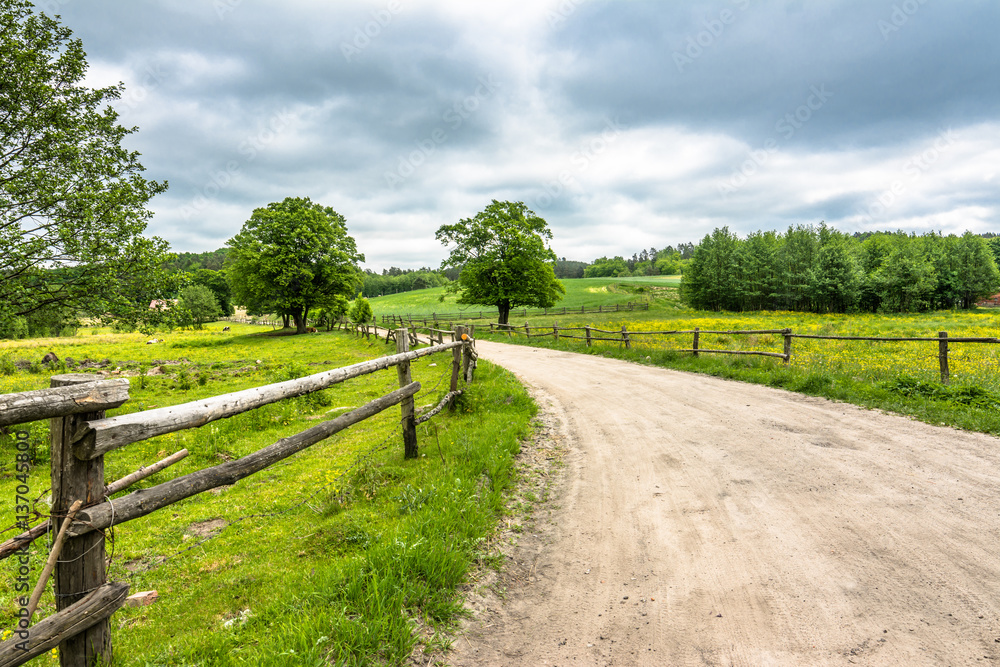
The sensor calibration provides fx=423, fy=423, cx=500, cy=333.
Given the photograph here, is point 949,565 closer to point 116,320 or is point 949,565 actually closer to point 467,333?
point 467,333

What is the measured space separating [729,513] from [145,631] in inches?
193

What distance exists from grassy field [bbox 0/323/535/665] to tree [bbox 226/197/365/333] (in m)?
30.9

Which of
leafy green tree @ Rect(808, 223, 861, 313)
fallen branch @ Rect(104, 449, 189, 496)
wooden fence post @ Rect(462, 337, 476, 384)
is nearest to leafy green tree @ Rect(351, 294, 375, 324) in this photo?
wooden fence post @ Rect(462, 337, 476, 384)

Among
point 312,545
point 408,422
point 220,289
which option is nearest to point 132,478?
point 312,545

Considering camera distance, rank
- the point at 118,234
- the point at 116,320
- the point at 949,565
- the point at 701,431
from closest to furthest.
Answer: the point at 949,565 → the point at 701,431 → the point at 118,234 → the point at 116,320

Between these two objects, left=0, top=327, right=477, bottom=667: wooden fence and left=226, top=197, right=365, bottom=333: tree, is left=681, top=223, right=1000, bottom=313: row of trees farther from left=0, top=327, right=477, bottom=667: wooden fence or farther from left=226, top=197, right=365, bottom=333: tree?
left=0, top=327, right=477, bottom=667: wooden fence

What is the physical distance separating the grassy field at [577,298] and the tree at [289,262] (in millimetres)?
30100

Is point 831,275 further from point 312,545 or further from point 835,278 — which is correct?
point 312,545

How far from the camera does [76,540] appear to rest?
6.66 ft

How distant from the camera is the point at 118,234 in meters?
11.5

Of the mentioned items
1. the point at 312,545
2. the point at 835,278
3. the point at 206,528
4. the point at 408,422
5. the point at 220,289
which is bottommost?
the point at 206,528

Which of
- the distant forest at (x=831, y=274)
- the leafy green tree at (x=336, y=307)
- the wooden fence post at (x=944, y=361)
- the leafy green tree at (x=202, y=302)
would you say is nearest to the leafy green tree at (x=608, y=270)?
the distant forest at (x=831, y=274)

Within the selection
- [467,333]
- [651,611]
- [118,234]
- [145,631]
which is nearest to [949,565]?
[651,611]

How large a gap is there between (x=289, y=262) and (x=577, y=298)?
53243 millimetres
